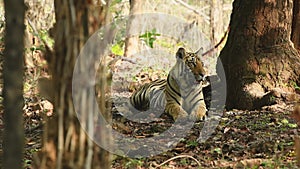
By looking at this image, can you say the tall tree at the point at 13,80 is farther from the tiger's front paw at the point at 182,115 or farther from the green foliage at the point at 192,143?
the tiger's front paw at the point at 182,115

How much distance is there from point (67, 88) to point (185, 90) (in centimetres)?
490

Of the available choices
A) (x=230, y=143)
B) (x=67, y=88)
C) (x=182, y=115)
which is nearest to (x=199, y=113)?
(x=182, y=115)

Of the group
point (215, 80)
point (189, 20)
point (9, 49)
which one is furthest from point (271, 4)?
point (189, 20)

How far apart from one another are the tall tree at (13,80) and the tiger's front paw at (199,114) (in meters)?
4.97

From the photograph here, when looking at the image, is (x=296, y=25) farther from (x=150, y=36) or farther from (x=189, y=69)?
(x=150, y=36)

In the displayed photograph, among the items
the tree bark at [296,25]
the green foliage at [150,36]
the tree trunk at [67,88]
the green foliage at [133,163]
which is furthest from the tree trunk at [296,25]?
the tree trunk at [67,88]

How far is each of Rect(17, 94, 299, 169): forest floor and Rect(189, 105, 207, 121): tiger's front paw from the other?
11.0 inches

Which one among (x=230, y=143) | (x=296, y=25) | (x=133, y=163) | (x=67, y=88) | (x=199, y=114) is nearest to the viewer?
(x=67, y=88)

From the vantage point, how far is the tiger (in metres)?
7.23

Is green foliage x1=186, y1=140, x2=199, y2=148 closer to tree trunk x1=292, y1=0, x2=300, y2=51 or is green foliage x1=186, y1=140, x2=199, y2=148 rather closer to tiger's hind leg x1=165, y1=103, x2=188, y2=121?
tiger's hind leg x1=165, y1=103, x2=188, y2=121

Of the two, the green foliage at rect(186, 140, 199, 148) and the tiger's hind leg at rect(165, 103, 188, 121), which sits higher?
the tiger's hind leg at rect(165, 103, 188, 121)

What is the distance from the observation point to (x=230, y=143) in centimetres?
559

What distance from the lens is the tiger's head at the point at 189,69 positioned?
724 cm

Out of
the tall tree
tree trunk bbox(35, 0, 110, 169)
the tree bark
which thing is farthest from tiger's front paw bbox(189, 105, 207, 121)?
the tall tree
